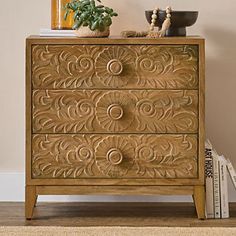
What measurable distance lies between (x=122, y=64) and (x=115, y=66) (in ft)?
0.09

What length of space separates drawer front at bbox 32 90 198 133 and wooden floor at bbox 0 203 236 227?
34 cm

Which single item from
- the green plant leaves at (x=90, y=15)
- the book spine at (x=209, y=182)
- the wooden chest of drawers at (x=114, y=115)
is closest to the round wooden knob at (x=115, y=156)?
the wooden chest of drawers at (x=114, y=115)

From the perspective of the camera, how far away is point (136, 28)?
3.27 m

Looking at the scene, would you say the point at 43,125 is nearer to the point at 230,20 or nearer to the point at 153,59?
the point at 153,59

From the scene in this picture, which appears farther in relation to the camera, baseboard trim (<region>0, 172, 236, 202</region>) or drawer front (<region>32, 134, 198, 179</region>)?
baseboard trim (<region>0, 172, 236, 202</region>)

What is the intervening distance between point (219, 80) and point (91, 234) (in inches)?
36.4

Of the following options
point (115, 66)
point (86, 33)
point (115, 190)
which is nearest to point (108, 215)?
point (115, 190)

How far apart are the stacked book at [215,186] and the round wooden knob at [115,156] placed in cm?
35

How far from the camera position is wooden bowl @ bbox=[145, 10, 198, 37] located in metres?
3.01

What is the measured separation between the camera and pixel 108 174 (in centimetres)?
296

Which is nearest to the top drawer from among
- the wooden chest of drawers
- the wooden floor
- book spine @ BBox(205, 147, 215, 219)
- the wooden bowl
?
the wooden chest of drawers

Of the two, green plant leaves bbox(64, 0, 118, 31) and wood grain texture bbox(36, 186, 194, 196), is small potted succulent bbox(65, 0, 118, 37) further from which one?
wood grain texture bbox(36, 186, 194, 196)

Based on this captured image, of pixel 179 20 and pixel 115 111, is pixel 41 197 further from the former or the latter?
pixel 179 20

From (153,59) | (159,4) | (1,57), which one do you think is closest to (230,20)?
(159,4)
